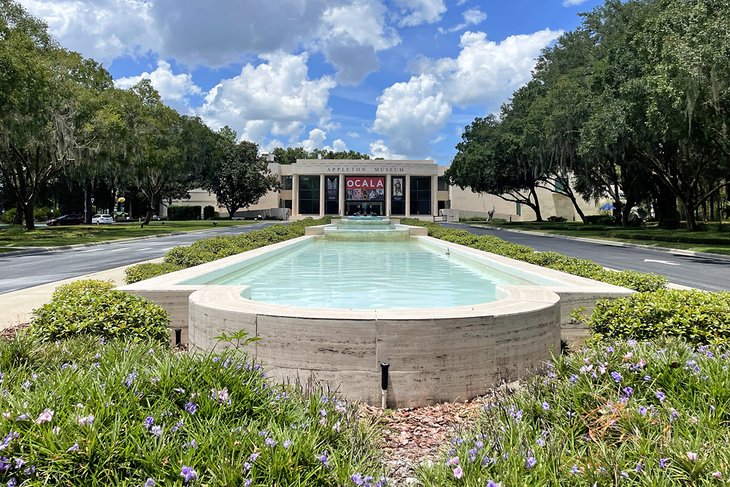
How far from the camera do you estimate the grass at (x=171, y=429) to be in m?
2.49

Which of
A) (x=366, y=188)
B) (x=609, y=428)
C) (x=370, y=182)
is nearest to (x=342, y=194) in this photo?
(x=366, y=188)

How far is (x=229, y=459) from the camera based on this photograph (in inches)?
102

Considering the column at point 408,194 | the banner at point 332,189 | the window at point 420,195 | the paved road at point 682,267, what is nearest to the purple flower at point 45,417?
the paved road at point 682,267

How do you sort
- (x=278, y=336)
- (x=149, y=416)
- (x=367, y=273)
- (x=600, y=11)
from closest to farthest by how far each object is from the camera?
1. (x=149, y=416)
2. (x=278, y=336)
3. (x=367, y=273)
4. (x=600, y=11)

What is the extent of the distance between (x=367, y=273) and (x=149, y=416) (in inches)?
364

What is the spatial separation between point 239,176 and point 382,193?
75.7 ft

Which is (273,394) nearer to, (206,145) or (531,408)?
(531,408)

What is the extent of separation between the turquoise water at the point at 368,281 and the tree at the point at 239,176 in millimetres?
58360

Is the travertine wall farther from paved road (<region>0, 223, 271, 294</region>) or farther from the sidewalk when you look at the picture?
paved road (<region>0, 223, 271, 294</region>)

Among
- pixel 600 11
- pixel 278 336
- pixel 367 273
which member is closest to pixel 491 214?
pixel 600 11

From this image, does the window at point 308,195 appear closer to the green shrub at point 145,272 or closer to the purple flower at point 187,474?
the green shrub at point 145,272

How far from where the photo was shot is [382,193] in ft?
262

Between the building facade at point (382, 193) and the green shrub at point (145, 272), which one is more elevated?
the building facade at point (382, 193)

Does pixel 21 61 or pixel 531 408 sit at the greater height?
pixel 21 61
